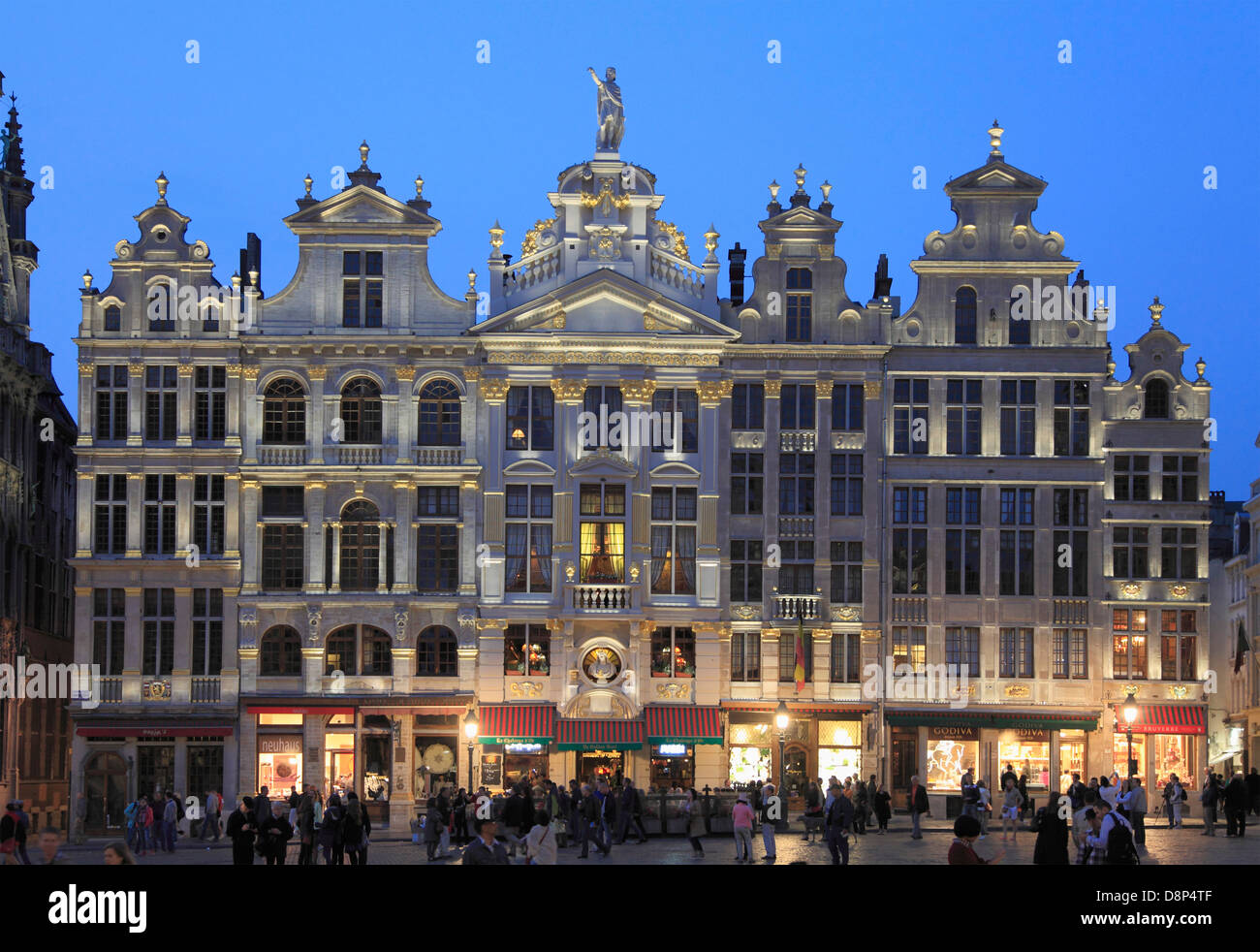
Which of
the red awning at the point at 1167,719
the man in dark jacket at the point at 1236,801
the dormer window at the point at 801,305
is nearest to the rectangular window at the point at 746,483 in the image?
the dormer window at the point at 801,305

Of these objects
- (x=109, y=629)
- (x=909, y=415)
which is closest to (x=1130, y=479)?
(x=909, y=415)

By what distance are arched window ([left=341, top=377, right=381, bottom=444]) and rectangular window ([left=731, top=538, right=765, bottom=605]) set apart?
38.1 ft

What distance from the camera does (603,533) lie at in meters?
60.1

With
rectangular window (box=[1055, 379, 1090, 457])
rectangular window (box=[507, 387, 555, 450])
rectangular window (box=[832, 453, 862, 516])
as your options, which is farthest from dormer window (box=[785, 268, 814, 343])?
rectangular window (box=[1055, 379, 1090, 457])

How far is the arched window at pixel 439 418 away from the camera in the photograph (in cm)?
6097

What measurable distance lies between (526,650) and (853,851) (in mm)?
17938

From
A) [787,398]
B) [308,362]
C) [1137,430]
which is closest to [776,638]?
[787,398]

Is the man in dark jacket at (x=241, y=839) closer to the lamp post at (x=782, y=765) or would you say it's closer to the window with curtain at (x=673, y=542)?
the lamp post at (x=782, y=765)

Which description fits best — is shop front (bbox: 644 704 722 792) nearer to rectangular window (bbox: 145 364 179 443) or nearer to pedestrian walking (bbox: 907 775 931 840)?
pedestrian walking (bbox: 907 775 931 840)

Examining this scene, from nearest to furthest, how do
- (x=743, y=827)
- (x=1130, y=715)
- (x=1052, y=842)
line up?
1. (x=1052, y=842)
2. (x=743, y=827)
3. (x=1130, y=715)

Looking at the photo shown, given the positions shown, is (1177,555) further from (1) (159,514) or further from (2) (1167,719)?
(1) (159,514)

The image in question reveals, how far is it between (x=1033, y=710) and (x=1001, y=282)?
1331 cm
